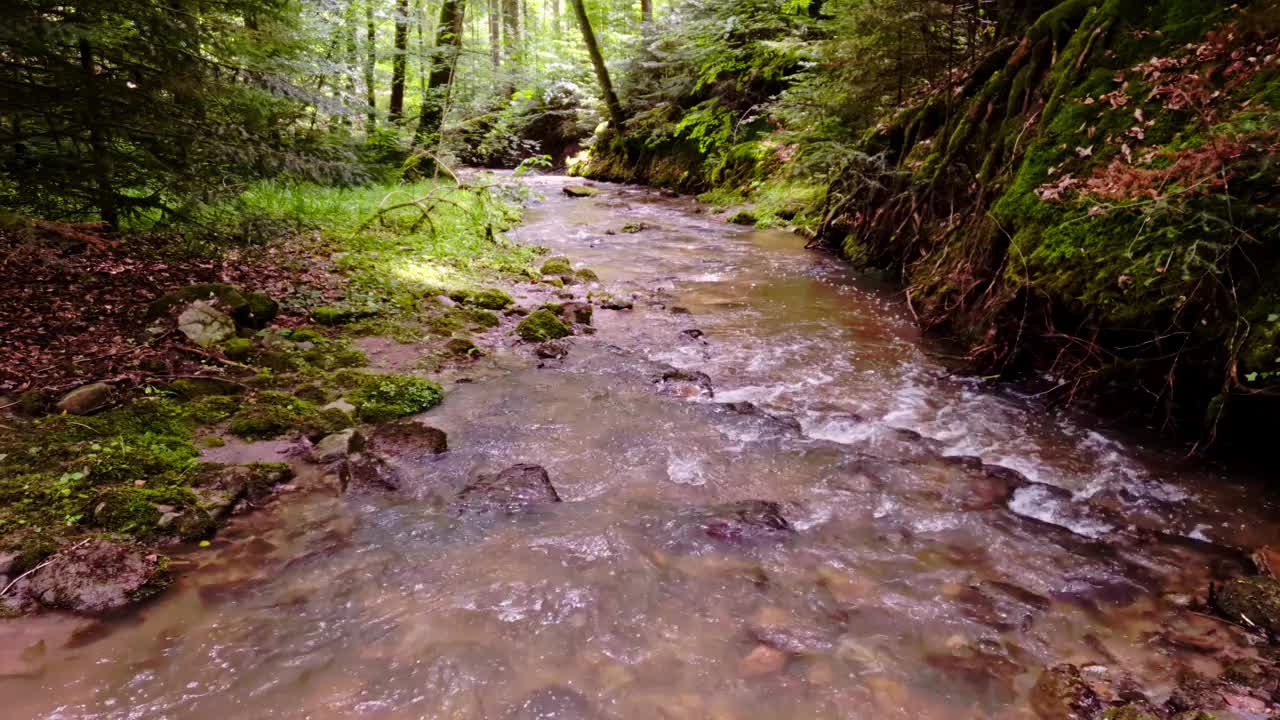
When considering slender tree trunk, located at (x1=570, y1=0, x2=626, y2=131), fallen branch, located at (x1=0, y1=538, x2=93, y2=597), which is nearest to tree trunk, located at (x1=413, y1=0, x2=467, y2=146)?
slender tree trunk, located at (x1=570, y1=0, x2=626, y2=131)

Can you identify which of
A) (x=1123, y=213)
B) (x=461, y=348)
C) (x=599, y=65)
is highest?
(x=599, y=65)

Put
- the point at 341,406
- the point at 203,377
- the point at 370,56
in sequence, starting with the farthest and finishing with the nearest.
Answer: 1. the point at 370,56
2. the point at 341,406
3. the point at 203,377

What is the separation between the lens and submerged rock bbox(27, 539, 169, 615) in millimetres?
2672

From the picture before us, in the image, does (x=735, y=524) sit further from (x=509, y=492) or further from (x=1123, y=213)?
(x=1123, y=213)

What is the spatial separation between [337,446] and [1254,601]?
16.5 feet

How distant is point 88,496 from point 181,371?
1620 millimetres

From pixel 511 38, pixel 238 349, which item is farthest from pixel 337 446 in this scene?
pixel 511 38

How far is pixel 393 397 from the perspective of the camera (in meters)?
4.96

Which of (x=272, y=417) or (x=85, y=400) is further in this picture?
(x=272, y=417)

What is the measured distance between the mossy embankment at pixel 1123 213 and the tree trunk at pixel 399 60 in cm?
1138

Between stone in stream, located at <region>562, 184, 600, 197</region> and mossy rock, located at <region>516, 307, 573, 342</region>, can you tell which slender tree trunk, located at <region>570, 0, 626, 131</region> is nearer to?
stone in stream, located at <region>562, 184, 600, 197</region>

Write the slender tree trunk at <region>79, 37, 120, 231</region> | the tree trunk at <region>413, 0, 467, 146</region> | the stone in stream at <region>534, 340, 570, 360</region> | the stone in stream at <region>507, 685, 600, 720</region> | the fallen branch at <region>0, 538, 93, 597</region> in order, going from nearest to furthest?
the stone in stream at <region>507, 685, 600, 720</region> → the fallen branch at <region>0, 538, 93, 597</region> → the slender tree trunk at <region>79, 37, 120, 231</region> → the stone in stream at <region>534, 340, 570, 360</region> → the tree trunk at <region>413, 0, 467, 146</region>

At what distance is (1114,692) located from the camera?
2488 millimetres

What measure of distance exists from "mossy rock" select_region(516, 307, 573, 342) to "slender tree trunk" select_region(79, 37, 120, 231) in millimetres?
3762
